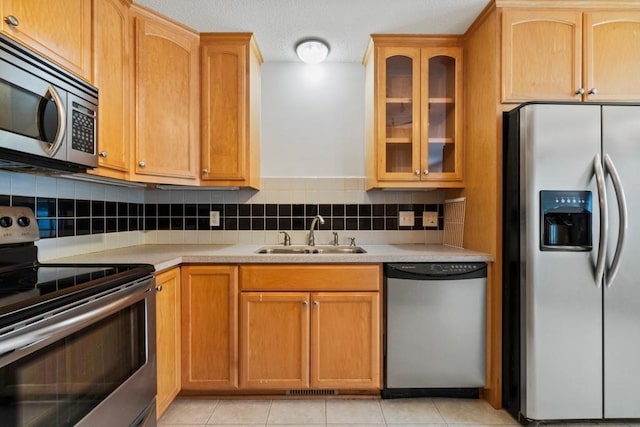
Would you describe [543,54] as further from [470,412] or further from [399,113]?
[470,412]

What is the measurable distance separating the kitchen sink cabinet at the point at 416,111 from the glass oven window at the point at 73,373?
159 centimetres

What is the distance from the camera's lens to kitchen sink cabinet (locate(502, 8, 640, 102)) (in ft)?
5.90

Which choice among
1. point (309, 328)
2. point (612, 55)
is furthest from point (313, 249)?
point (612, 55)

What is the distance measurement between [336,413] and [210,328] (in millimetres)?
822

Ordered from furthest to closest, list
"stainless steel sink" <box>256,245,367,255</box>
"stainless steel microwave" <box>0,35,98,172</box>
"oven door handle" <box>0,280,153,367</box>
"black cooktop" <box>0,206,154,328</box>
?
"stainless steel sink" <box>256,245,367,255</box>, "stainless steel microwave" <box>0,35,98,172</box>, "black cooktop" <box>0,206,154,328</box>, "oven door handle" <box>0,280,153,367</box>

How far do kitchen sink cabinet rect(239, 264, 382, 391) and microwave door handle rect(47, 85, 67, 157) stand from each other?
0.99 m

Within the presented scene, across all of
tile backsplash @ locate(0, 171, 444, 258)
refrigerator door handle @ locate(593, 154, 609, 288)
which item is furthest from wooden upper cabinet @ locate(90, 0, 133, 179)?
refrigerator door handle @ locate(593, 154, 609, 288)

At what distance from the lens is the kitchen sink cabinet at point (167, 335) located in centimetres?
160

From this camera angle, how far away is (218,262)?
183 centimetres

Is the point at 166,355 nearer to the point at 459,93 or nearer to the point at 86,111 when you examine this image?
the point at 86,111

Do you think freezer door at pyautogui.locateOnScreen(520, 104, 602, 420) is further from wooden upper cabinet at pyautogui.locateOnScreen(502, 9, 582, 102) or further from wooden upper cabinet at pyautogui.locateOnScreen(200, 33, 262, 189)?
wooden upper cabinet at pyautogui.locateOnScreen(200, 33, 262, 189)

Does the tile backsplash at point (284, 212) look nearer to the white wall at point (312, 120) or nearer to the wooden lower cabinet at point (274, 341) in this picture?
the white wall at point (312, 120)

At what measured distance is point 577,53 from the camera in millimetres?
1800

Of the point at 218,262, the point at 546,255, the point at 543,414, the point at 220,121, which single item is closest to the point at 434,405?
the point at 543,414
